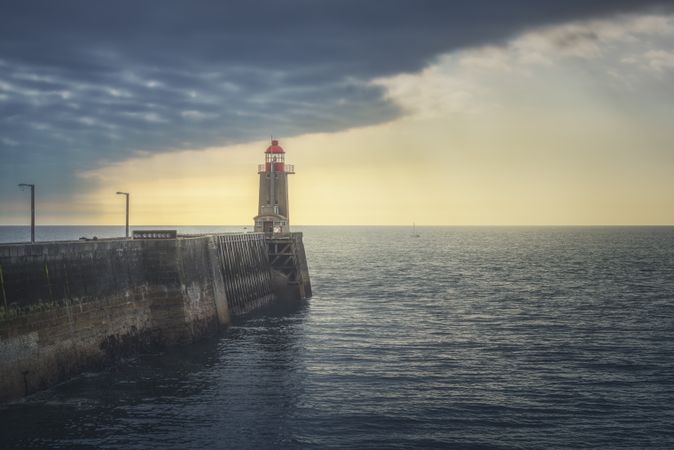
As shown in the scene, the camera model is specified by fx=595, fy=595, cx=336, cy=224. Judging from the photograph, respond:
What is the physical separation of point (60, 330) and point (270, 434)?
37.5 ft

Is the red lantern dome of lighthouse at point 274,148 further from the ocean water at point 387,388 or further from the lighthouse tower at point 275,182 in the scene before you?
the ocean water at point 387,388

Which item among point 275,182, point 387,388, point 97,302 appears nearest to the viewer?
point 387,388

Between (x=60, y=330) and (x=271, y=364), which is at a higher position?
(x=60, y=330)

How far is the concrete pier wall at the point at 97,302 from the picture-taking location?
24.0 m

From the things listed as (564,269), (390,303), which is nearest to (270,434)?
(390,303)

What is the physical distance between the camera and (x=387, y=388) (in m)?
26.8

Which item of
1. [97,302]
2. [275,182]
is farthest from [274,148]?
[97,302]

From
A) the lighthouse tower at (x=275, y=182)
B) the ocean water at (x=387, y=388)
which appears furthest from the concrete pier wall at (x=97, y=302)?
the lighthouse tower at (x=275, y=182)

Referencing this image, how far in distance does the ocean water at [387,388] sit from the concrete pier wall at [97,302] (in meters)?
1.13

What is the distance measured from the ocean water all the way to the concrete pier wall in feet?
3.69

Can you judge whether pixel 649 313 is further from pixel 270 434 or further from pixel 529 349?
pixel 270 434

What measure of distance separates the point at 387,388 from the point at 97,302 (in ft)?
48.8

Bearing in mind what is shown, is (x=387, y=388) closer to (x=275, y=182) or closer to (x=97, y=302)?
(x=97, y=302)

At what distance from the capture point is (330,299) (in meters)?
58.0
